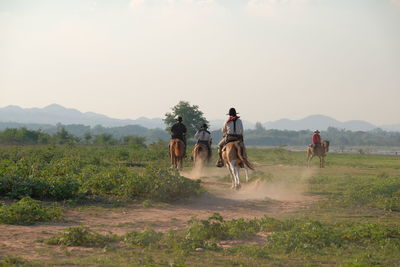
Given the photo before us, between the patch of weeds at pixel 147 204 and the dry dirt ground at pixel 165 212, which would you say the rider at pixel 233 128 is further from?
the patch of weeds at pixel 147 204

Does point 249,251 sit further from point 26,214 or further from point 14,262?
point 26,214

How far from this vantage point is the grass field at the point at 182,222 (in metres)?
7.73

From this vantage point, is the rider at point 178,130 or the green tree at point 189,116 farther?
the green tree at point 189,116

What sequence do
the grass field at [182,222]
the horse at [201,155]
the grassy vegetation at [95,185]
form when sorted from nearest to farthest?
the grass field at [182,222] < the grassy vegetation at [95,185] < the horse at [201,155]

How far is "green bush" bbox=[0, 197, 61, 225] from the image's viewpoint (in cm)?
979

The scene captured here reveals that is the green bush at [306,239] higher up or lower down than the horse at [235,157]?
lower down

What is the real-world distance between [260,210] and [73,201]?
16.1 ft

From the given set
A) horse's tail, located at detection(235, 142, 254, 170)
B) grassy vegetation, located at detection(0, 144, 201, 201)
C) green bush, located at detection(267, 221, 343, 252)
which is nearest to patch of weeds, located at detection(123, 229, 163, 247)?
green bush, located at detection(267, 221, 343, 252)

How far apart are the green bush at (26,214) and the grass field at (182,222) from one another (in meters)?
0.02

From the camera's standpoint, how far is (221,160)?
17688 mm

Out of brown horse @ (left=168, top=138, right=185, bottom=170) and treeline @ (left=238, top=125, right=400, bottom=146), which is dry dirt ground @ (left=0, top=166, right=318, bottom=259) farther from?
treeline @ (left=238, top=125, right=400, bottom=146)

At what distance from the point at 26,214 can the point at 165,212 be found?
348cm

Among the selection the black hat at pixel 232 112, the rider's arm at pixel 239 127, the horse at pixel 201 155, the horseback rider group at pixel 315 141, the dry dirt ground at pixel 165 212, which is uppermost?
the black hat at pixel 232 112

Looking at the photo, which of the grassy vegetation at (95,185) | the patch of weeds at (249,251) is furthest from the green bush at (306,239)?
the grassy vegetation at (95,185)
